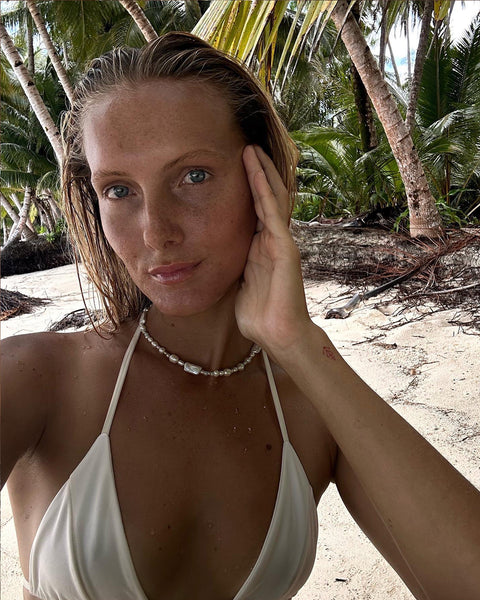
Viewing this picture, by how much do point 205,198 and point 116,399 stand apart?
41 centimetres

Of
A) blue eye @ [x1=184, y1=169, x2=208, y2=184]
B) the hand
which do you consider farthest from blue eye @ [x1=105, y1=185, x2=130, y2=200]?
the hand

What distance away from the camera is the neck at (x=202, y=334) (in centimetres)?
114

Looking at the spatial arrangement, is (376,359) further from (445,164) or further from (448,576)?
(445,164)

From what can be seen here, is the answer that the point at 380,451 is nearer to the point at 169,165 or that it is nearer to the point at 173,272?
the point at 173,272

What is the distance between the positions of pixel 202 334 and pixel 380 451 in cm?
46

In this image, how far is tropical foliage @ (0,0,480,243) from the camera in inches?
104

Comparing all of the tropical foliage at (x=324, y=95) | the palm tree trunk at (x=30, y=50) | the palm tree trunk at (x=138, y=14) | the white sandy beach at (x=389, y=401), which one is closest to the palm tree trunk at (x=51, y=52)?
the tropical foliage at (x=324, y=95)

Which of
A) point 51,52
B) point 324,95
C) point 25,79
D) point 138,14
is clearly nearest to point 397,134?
point 138,14

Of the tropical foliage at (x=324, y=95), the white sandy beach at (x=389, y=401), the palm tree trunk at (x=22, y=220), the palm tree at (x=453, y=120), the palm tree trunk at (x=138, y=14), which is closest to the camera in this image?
the white sandy beach at (x=389, y=401)

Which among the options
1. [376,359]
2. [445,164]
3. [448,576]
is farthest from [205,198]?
[445,164]

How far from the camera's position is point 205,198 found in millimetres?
942

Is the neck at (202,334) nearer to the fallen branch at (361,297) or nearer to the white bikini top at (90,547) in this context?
the white bikini top at (90,547)

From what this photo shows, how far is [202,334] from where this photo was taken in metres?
1.16

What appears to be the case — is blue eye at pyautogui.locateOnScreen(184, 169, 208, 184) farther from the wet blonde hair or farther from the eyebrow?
the wet blonde hair
